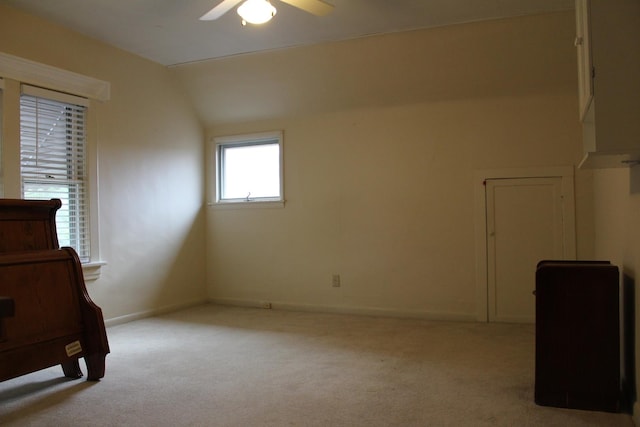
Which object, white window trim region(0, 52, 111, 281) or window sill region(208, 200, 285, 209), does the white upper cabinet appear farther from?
white window trim region(0, 52, 111, 281)

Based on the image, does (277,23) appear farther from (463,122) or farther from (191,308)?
(191,308)

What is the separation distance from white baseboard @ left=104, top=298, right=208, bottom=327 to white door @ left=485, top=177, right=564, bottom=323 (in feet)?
10.7

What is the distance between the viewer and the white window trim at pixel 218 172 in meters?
5.21

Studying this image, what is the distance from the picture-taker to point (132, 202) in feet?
15.2

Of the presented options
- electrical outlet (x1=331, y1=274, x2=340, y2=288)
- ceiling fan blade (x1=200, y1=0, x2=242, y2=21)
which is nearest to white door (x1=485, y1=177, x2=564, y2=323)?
electrical outlet (x1=331, y1=274, x2=340, y2=288)

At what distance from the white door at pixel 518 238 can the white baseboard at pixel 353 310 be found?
0.34m

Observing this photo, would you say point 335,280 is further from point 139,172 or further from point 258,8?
point 258,8

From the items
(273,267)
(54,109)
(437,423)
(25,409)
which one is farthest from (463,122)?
(25,409)

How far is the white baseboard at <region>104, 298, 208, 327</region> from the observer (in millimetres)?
4340

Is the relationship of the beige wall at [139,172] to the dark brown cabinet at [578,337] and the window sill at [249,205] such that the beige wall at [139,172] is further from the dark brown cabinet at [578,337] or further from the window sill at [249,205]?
the dark brown cabinet at [578,337]

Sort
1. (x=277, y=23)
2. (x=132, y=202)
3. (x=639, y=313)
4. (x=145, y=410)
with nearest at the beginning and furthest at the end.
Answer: (x=639, y=313) < (x=145, y=410) < (x=277, y=23) < (x=132, y=202)

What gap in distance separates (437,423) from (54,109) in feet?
12.5

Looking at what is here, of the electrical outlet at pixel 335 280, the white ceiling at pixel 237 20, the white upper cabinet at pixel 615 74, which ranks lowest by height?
the electrical outlet at pixel 335 280

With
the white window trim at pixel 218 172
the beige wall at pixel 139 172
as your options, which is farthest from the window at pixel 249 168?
the beige wall at pixel 139 172
